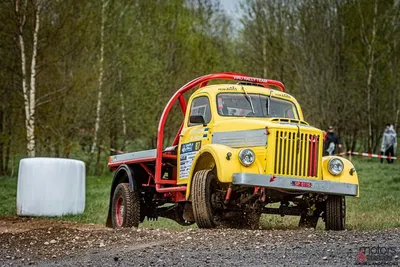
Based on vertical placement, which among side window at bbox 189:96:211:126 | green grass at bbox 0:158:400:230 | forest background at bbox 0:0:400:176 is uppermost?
forest background at bbox 0:0:400:176

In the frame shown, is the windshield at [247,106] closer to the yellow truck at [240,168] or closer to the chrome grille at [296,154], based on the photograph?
the yellow truck at [240,168]

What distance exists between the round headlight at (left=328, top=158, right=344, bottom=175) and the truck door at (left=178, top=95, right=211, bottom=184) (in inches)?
76.5

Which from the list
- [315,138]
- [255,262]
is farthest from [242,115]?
[255,262]

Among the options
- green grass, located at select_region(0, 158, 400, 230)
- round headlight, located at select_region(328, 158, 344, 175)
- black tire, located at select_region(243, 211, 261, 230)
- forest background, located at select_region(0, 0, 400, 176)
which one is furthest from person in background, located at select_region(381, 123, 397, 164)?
round headlight, located at select_region(328, 158, 344, 175)

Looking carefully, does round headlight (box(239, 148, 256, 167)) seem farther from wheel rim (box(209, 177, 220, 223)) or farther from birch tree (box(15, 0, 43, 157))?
birch tree (box(15, 0, 43, 157))

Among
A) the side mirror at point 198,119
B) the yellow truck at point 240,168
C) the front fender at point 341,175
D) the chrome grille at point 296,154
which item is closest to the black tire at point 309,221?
the yellow truck at point 240,168

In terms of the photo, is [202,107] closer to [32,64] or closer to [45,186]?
[45,186]

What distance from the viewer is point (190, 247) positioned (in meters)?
8.88

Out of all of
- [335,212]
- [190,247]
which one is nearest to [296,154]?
[335,212]

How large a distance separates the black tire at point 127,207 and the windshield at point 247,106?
88.9 inches

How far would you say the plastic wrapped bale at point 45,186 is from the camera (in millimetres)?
15414

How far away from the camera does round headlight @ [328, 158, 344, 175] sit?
1134cm

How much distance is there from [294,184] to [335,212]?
121 centimetres

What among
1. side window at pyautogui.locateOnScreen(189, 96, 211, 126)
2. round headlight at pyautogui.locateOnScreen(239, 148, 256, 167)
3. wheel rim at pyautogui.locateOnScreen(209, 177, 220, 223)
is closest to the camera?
round headlight at pyautogui.locateOnScreen(239, 148, 256, 167)
